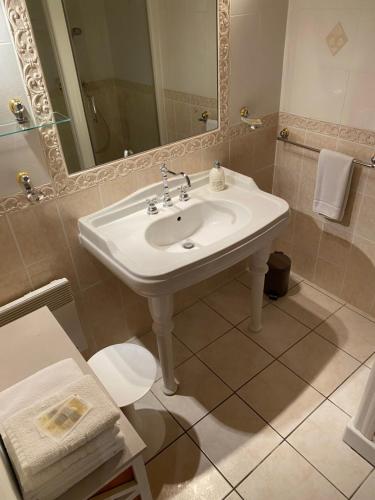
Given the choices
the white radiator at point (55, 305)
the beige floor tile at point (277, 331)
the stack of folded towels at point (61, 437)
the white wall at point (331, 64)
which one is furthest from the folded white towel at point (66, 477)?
the white wall at point (331, 64)

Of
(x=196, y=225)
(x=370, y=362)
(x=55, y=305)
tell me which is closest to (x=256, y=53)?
(x=196, y=225)

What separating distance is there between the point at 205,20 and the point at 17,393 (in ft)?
5.34

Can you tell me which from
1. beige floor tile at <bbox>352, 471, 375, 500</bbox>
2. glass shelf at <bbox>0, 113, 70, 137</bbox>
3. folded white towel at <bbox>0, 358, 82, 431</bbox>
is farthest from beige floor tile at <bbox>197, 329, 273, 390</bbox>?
glass shelf at <bbox>0, 113, 70, 137</bbox>

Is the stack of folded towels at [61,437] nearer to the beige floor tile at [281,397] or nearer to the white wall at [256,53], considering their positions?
the beige floor tile at [281,397]

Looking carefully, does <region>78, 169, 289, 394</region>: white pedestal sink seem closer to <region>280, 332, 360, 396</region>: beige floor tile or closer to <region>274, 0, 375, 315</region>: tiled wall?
<region>280, 332, 360, 396</region>: beige floor tile

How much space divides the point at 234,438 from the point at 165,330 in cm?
58

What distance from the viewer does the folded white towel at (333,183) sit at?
1874 millimetres

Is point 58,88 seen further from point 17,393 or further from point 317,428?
point 317,428

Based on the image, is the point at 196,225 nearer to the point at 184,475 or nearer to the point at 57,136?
the point at 57,136

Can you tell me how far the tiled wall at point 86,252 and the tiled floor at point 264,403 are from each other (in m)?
0.29

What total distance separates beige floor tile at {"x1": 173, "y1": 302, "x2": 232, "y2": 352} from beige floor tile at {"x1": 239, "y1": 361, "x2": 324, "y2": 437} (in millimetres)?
354

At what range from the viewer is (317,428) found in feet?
5.41

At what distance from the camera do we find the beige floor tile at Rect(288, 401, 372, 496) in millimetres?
1480

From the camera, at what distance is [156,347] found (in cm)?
206
